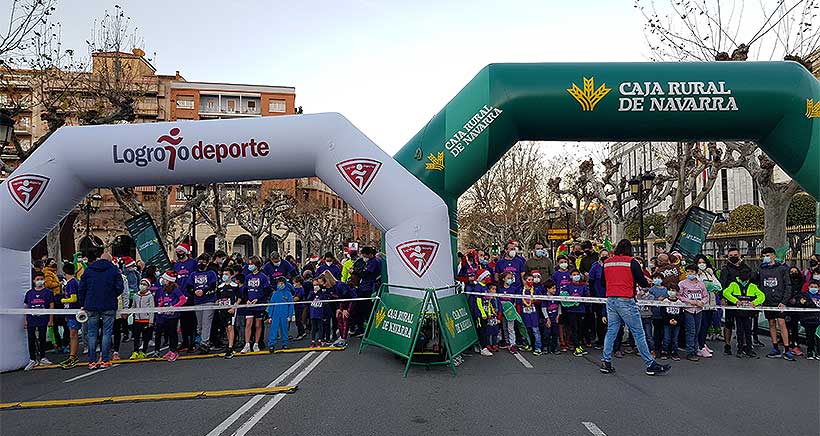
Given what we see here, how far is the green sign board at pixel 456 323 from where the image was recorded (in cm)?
904

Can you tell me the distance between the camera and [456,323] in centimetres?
951

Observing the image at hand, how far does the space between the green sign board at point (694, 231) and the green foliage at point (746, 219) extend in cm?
2860

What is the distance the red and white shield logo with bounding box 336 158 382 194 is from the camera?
9602 millimetres

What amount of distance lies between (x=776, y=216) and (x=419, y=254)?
12.7 m

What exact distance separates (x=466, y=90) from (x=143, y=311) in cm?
669

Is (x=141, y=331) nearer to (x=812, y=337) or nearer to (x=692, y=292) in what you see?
(x=692, y=292)

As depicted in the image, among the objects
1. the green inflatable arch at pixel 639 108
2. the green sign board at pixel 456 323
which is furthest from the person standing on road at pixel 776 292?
the green sign board at pixel 456 323

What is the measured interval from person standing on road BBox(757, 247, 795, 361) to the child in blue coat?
846 cm

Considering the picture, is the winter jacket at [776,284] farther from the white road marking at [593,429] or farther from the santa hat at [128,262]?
the santa hat at [128,262]

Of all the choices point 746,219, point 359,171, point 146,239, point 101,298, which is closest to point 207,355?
point 101,298

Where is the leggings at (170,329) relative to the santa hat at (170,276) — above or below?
below

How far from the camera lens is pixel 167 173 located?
10.1 metres

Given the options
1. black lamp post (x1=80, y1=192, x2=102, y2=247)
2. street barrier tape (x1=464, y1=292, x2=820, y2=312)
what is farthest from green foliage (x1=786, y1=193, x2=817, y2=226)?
black lamp post (x1=80, y1=192, x2=102, y2=247)

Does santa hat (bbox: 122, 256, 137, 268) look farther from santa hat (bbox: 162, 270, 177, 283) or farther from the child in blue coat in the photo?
the child in blue coat
